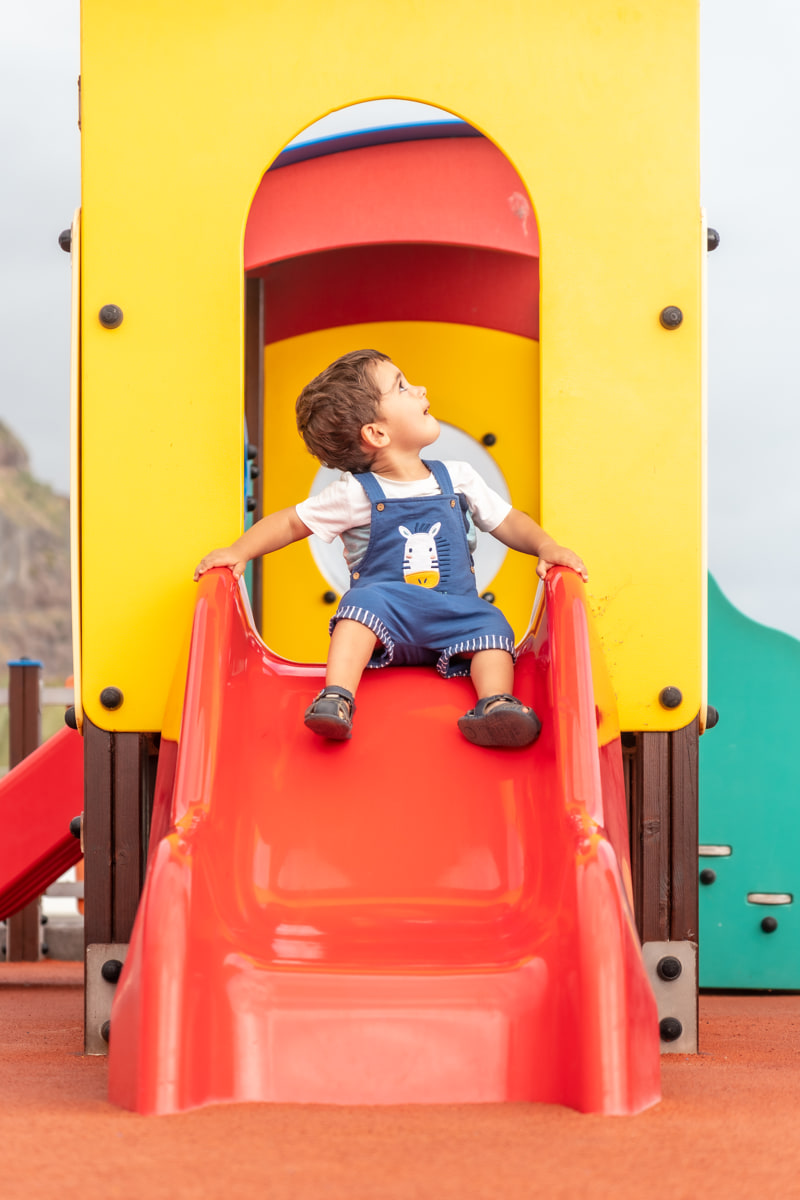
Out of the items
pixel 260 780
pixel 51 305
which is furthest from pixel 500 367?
pixel 51 305

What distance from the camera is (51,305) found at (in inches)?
1246

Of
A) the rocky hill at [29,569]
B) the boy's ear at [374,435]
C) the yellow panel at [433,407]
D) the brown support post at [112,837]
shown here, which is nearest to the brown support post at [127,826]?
the brown support post at [112,837]

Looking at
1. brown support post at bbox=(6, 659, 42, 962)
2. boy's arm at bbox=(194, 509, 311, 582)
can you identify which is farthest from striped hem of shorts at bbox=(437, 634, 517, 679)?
brown support post at bbox=(6, 659, 42, 962)

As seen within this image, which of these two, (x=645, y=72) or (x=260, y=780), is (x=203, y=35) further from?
(x=260, y=780)

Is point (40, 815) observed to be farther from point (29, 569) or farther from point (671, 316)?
point (29, 569)

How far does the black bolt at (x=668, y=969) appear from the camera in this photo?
2.40m

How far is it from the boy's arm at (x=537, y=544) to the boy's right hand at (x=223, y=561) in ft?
1.63

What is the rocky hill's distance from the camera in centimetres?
3238

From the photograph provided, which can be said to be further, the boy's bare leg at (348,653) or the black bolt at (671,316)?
the black bolt at (671,316)

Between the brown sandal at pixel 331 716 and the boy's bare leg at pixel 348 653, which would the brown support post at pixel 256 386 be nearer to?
the boy's bare leg at pixel 348 653

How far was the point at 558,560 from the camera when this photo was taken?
88.7 inches

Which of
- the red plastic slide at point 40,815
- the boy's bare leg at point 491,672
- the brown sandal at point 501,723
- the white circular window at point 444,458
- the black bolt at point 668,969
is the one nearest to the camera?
the brown sandal at point 501,723

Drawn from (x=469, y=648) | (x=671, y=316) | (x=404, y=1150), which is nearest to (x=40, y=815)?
(x=469, y=648)

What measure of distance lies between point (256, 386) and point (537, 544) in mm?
1764
